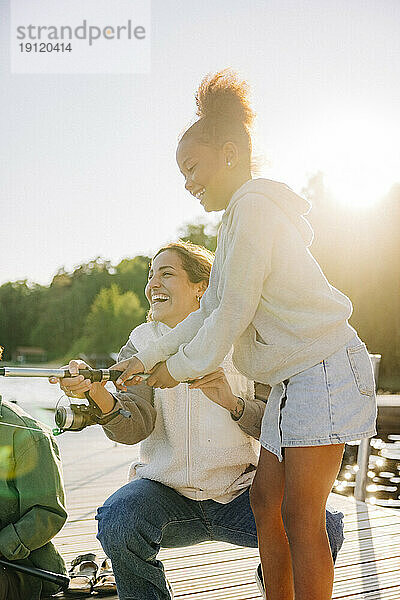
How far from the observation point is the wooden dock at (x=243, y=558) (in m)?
2.62

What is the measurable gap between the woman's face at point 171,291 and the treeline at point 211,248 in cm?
1885

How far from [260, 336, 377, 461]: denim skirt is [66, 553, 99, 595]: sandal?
3.34 ft

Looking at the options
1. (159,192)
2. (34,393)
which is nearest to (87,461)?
(34,393)

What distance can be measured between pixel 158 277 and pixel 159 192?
26.4 meters

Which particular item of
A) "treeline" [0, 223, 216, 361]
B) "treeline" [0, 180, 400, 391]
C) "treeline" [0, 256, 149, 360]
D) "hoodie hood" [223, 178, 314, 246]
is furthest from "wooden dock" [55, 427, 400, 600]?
"treeline" [0, 256, 149, 360]

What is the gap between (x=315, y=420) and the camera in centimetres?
167

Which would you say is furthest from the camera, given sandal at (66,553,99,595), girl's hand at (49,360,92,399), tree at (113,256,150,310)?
tree at (113,256,150,310)

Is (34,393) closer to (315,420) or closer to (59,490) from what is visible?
(59,490)

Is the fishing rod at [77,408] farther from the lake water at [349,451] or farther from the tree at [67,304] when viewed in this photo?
the tree at [67,304]

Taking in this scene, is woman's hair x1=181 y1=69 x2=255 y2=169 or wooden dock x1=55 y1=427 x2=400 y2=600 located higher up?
woman's hair x1=181 y1=69 x2=255 y2=169

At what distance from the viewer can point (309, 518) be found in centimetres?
166

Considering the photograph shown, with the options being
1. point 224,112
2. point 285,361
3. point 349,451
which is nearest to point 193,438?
point 285,361

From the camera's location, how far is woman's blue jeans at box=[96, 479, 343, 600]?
6.51ft

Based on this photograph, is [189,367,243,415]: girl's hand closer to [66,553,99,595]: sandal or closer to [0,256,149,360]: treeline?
[66,553,99,595]: sandal
